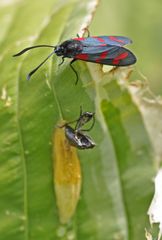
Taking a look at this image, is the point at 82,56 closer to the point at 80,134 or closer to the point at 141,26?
the point at 80,134

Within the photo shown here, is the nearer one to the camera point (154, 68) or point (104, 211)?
point (104, 211)

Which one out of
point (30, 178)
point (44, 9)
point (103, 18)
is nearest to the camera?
point (30, 178)

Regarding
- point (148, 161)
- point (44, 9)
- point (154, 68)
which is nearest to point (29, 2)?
point (44, 9)

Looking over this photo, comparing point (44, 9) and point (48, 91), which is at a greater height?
point (44, 9)

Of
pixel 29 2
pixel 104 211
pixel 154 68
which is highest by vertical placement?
pixel 29 2

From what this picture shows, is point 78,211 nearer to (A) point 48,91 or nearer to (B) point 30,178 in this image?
(B) point 30,178

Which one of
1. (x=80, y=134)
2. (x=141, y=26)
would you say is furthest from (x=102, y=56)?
(x=141, y=26)
